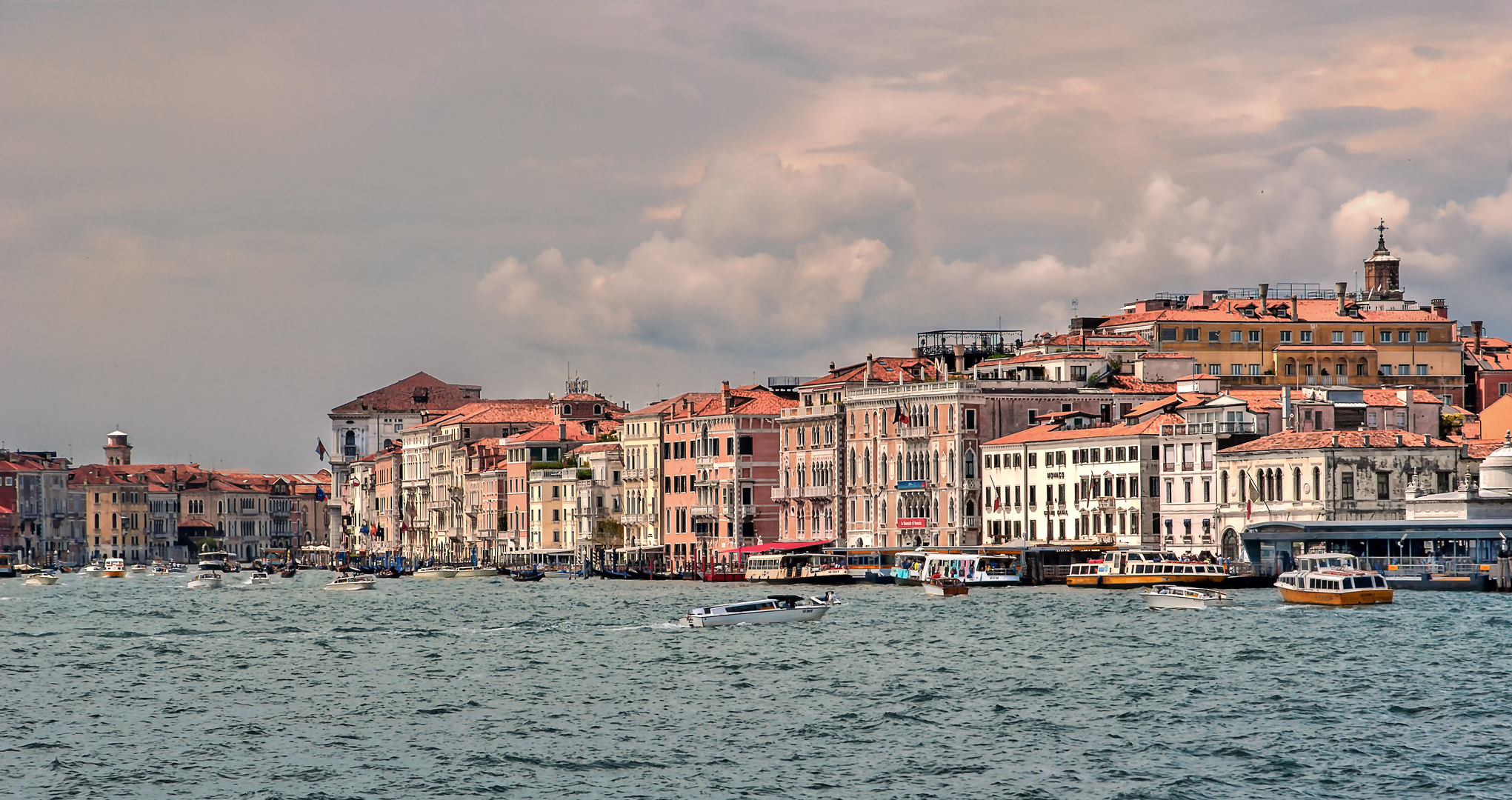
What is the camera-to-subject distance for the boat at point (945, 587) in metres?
79.6

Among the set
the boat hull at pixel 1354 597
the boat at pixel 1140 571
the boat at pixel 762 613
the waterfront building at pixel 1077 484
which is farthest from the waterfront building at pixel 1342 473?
the boat at pixel 762 613

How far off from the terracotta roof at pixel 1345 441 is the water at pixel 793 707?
13.1 m

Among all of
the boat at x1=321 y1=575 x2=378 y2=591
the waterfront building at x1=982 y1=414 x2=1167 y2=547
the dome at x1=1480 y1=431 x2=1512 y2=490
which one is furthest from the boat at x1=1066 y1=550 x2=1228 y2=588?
the boat at x1=321 y1=575 x2=378 y2=591

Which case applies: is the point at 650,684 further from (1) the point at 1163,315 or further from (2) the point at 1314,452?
(1) the point at 1163,315

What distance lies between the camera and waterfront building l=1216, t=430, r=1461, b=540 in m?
80.5

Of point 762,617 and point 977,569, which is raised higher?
point 977,569

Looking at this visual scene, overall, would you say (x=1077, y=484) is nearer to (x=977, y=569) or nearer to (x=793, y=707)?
(x=977, y=569)

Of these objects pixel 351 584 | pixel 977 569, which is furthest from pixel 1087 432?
pixel 351 584

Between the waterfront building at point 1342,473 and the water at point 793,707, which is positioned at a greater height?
the waterfront building at point 1342,473

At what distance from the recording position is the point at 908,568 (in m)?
94.8

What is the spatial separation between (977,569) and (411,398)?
384 feet

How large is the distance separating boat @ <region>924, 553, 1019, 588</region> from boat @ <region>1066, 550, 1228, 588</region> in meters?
2.39

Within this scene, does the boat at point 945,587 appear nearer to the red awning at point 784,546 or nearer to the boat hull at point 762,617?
the boat hull at point 762,617

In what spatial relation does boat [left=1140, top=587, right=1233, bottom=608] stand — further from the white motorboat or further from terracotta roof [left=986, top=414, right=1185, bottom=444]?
the white motorboat
